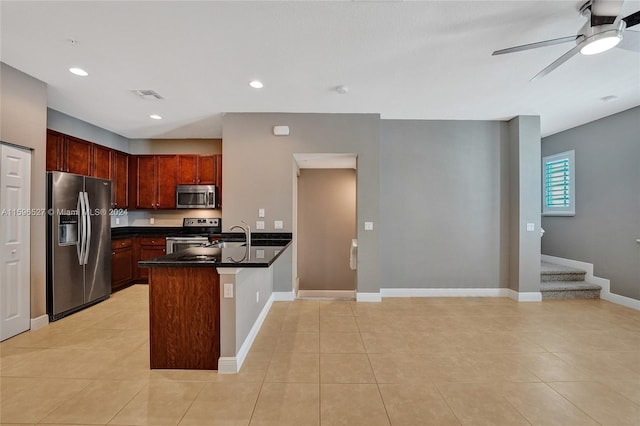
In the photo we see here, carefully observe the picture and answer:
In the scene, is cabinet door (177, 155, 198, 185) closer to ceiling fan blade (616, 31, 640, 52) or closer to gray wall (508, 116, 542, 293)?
gray wall (508, 116, 542, 293)

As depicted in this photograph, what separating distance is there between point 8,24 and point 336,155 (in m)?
3.52

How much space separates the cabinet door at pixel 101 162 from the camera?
468 centimetres

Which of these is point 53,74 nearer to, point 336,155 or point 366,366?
point 336,155

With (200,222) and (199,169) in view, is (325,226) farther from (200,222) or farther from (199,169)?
(199,169)

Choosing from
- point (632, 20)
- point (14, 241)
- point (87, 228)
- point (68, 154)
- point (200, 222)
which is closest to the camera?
point (632, 20)

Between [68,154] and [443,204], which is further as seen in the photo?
[443,204]

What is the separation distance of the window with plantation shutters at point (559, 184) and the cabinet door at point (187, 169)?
6.72 meters

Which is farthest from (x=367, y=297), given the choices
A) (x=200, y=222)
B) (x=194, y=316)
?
(x=200, y=222)

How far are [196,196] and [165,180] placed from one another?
714 millimetres

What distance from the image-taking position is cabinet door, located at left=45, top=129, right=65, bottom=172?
3.83 m

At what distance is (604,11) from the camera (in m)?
1.93

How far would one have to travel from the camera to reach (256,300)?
3.19 m

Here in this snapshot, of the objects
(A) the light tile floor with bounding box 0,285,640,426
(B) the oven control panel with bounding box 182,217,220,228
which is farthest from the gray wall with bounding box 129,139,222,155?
(A) the light tile floor with bounding box 0,285,640,426

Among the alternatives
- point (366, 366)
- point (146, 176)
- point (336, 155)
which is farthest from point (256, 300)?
point (146, 176)
